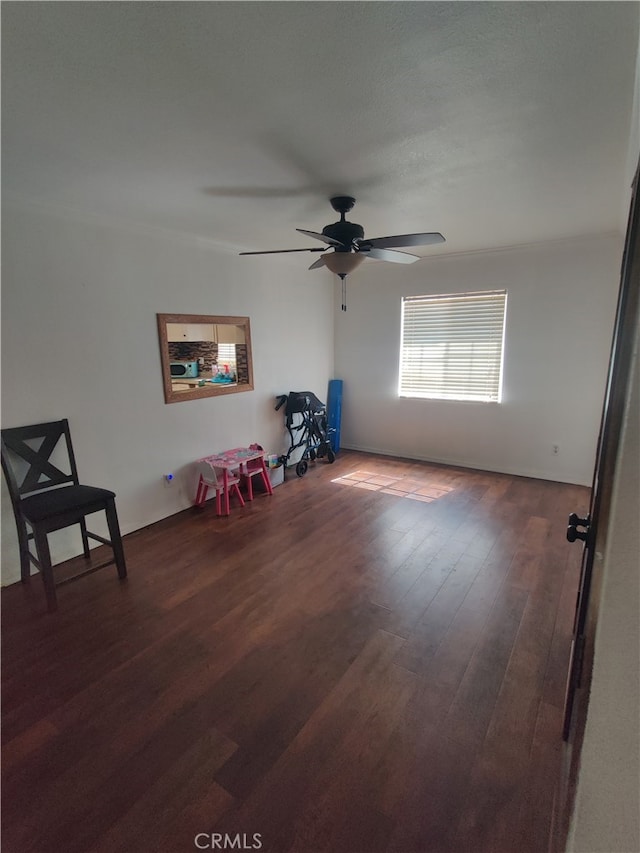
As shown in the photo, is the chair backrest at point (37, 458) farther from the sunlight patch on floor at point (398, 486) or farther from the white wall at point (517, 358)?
the white wall at point (517, 358)

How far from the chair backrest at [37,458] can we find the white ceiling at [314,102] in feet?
4.90

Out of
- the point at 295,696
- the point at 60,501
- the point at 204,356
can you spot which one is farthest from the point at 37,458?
the point at 204,356

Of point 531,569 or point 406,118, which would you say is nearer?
point 406,118

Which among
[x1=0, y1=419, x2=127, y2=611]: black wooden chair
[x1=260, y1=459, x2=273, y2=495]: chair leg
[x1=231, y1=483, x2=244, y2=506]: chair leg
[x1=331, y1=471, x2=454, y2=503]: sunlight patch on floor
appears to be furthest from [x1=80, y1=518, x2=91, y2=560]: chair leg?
[x1=331, y1=471, x2=454, y2=503]: sunlight patch on floor

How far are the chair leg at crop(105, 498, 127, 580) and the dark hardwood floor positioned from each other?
3.4 inches

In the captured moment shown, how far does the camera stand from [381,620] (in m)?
2.24

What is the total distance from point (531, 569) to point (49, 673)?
295 cm

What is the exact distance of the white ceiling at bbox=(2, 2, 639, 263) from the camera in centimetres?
113

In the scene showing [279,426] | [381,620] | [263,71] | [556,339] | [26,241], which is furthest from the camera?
[279,426]

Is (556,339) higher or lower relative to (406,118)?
lower

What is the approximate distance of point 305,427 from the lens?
4848mm

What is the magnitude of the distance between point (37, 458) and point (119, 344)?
1.05 m

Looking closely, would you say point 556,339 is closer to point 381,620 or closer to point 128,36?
point 381,620

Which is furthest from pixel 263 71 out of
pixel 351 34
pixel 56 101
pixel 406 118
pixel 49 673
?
pixel 49 673
